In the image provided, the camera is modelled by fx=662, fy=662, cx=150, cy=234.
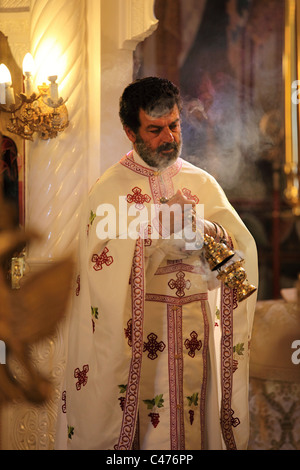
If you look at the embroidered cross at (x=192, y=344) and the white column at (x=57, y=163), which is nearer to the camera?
the embroidered cross at (x=192, y=344)

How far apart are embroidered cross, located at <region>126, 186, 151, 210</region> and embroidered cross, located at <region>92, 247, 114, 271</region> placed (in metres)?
0.24

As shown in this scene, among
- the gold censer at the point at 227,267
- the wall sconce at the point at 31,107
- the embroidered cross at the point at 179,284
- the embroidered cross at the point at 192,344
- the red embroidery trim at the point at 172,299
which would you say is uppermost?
the wall sconce at the point at 31,107

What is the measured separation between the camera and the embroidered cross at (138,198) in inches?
107

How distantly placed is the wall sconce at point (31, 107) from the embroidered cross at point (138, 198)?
0.79 m

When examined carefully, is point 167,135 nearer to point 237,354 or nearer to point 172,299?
point 172,299

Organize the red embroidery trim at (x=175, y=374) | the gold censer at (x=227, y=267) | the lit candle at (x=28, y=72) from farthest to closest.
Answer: the lit candle at (x=28, y=72) → the red embroidery trim at (x=175, y=374) → the gold censer at (x=227, y=267)

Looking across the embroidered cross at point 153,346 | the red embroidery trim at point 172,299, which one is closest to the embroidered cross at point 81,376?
the embroidered cross at point 153,346

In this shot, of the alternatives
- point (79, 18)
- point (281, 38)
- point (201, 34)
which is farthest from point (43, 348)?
point (281, 38)

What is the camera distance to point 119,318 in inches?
99.2

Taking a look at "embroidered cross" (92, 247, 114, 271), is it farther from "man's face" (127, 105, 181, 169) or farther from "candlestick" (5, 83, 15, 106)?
"candlestick" (5, 83, 15, 106)

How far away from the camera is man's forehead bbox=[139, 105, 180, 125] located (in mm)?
2662

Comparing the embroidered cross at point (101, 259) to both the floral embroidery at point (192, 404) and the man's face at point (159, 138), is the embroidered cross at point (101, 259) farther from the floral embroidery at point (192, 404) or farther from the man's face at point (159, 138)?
the floral embroidery at point (192, 404)

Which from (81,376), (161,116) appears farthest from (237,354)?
(161,116)

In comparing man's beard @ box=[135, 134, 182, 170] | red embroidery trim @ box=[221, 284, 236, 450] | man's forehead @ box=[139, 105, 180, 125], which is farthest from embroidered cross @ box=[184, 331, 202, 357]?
man's forehead @ box=[139, 105, 180, 125]
